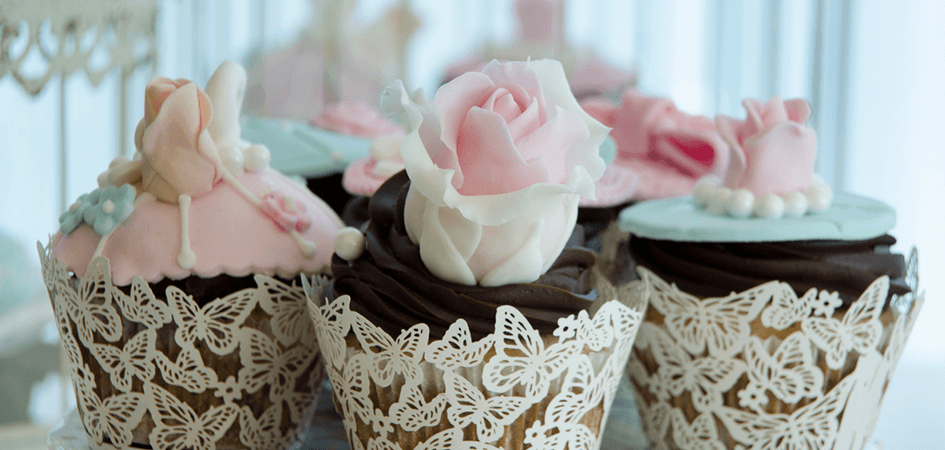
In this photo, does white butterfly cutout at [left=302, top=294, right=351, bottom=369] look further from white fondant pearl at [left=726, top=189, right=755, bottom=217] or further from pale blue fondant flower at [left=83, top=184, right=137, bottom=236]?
white fondant pearl at [left=726, top=189, right=755, bottom=217]

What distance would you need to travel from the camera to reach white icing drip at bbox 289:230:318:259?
860 millimetres

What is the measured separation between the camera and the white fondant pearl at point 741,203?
2.99 ft

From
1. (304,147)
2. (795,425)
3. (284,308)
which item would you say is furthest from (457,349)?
(304,147)

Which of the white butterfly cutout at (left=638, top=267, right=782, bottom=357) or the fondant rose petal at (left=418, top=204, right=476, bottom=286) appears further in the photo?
the white butterfly cutout at (left=638, top=267, right=782, bottom=357)

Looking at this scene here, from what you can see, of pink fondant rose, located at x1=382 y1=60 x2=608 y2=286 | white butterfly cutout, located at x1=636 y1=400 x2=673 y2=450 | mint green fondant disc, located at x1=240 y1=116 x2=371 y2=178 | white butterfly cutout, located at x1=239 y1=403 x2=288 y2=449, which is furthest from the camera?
mint green fondant disc, located at x1=240 y1=116 x2=371 y2=178

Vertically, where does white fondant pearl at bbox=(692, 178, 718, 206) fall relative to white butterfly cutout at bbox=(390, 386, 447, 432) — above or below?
above

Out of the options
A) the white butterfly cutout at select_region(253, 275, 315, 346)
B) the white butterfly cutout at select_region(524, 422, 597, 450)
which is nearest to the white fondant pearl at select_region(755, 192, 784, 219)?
the white butterfly cutout at select_region(524, 422, 597, 450)

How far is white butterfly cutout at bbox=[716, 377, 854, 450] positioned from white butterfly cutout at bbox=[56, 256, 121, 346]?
738 millimetres

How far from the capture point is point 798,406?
35.1 inches

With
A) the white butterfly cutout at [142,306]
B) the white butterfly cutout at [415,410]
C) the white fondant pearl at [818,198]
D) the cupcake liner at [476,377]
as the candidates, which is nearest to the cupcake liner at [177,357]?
the white butterfly cutout at [142,306]

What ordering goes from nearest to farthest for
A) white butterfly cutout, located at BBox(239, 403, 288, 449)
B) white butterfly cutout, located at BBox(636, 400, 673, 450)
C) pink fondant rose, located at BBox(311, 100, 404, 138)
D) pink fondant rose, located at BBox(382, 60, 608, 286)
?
pink fondant rose, located at BBox(382, 60, 608, 286)
white butterfly cutout, located at BBox(239, 403, 288, 449)
white butterfly cutout, located at BBox(636, 400, 673, 450)
pink fondant rose, located at BBox(311, 100, 404, 138)

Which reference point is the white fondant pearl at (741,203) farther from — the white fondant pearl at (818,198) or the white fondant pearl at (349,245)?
the white fondant pearl at (349,245)

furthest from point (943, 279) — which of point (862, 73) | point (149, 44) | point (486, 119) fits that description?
point (149, 44)

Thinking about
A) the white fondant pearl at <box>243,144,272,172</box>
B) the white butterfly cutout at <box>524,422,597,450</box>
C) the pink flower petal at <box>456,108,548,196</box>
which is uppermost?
the pink flower petal at <box>456,108,548,196</box>
